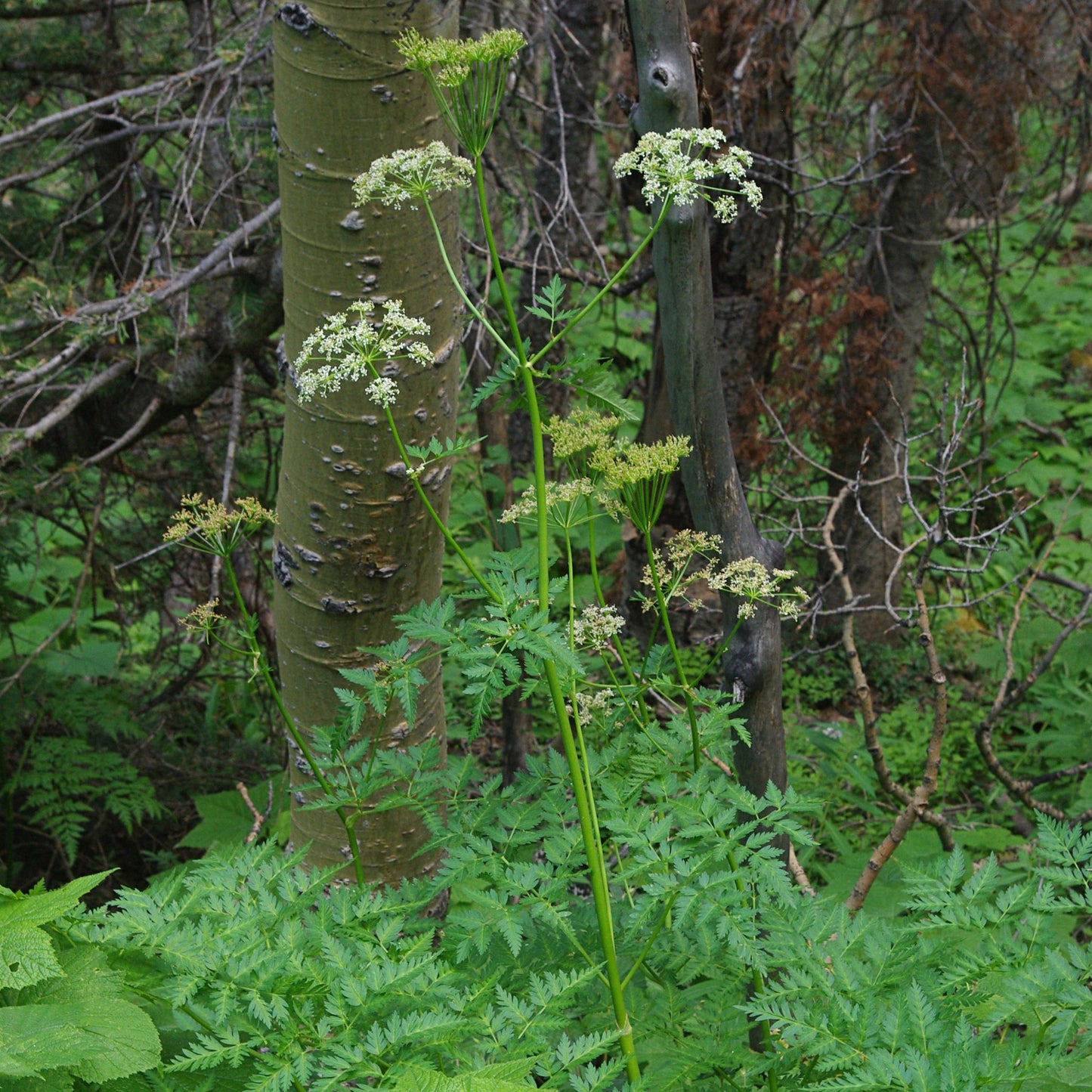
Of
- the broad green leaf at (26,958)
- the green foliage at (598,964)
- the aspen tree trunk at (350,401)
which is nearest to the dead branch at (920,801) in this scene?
the green foliage at (598,964)

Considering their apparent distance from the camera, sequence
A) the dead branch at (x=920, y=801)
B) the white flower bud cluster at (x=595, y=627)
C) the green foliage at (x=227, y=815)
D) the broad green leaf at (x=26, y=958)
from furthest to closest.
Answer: the green foliage at (x=227, y=815), the dead branch at (x=920, y=801), the white flower bud cluster at (x=595, y=627), the broad green leaf at (x=26, y=958)

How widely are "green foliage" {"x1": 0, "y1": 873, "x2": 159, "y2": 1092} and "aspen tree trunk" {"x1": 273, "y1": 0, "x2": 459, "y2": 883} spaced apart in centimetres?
60

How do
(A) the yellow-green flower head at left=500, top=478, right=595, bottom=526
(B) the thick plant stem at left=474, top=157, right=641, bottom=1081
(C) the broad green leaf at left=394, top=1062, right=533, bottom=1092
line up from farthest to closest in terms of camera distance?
(A) the yellow-green flower head at left=500, top=478, right=595, bottom=526 → (B) the thick plant stem at left=474, top=157, right=641, bottom=1081 → (C) the broad green leaf at left=394, top=1062, right=533, bottom=1092

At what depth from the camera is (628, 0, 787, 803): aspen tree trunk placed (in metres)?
1.80

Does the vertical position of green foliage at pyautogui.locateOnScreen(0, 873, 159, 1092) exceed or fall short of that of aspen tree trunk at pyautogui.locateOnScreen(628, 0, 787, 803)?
it falls short

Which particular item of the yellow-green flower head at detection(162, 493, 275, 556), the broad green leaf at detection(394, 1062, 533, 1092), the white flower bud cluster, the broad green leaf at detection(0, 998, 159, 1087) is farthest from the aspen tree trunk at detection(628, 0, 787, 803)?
the broad green leaf at detection(0, 998, 159, 1087)

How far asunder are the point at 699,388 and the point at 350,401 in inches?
28.5

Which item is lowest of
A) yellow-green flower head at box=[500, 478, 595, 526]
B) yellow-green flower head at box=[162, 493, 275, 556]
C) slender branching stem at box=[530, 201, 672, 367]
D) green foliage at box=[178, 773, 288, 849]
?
green foliage at box=[178, 773, 288, 849]

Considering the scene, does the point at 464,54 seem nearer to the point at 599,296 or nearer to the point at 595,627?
the point at 599,296

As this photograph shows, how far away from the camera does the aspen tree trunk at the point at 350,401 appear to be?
1.91 metres

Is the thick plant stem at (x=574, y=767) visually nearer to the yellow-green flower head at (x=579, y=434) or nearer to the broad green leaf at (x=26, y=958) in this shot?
the yellow-green flower head at (x=579, y=434)

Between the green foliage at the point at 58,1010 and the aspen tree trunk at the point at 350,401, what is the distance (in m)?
0.60

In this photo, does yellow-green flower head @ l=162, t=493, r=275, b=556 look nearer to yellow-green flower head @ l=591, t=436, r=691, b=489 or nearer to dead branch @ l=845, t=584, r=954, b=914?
yellow-green flower head @ l=591, t=436, r=691, b=489

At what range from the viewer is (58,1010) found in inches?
45.9
